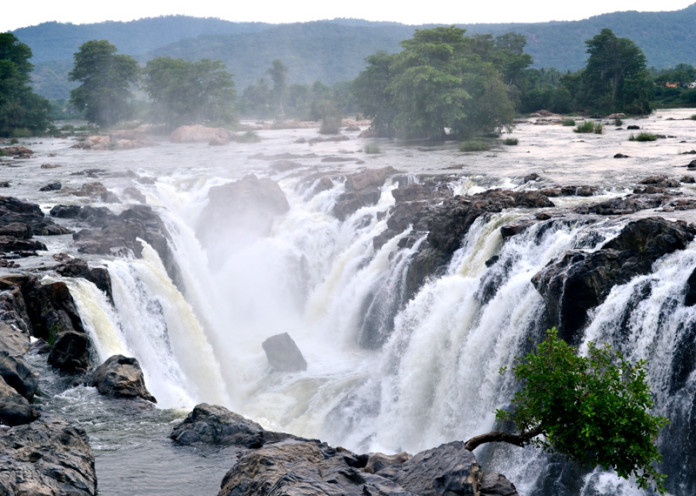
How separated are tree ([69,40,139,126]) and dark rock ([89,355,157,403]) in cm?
7918

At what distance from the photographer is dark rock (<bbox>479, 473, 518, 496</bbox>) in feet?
33.1

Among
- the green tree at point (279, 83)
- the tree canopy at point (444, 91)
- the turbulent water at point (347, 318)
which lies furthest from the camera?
the green tree at point (279, 83)

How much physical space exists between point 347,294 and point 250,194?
10467 millimetres

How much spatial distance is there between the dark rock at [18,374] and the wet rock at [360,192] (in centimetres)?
2140

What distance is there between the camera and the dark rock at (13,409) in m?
12.4

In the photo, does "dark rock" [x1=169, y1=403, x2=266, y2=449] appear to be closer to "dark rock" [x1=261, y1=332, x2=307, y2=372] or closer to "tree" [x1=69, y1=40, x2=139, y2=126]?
"dark rock" [x1=261, y1=332, x2=307, y2=372]

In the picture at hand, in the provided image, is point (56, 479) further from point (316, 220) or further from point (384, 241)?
point (316, 220)

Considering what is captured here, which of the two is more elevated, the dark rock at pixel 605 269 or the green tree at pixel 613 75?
the green tree at pixel 613 75

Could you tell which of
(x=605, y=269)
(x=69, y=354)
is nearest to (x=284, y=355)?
(x=69, y=354)

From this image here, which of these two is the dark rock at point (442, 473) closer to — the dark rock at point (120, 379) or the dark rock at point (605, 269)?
the dark rock at point (605, 269)

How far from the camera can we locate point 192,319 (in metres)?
24.8

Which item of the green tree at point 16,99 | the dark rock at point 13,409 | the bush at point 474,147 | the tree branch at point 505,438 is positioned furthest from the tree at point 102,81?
the tree branch at point 505,438

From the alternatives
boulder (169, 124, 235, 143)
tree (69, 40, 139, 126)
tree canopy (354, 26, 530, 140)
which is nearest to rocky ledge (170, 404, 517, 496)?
tree canopy (354, 26, 530, 140)

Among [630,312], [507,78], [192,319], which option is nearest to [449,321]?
[630,312]
